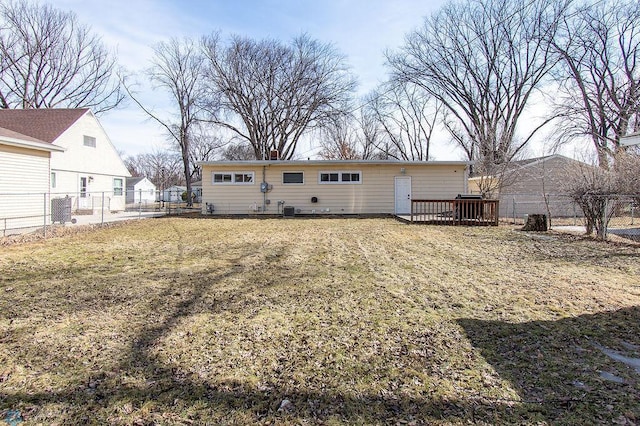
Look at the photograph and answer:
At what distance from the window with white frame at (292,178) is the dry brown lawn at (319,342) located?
1091cm

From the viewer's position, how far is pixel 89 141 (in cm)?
1897

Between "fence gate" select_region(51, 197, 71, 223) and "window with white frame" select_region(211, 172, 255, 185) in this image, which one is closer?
"fence gate" select_region(51, 197, 71, 223)

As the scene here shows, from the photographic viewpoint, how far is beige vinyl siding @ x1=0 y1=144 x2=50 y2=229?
10094 mm

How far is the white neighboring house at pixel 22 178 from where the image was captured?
32.9 feet

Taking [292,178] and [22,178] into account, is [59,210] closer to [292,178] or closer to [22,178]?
[22,178]

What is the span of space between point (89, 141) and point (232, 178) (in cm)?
874

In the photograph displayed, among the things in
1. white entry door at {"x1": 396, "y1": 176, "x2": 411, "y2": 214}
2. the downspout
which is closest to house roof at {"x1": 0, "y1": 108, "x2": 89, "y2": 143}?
Answer: the downspout

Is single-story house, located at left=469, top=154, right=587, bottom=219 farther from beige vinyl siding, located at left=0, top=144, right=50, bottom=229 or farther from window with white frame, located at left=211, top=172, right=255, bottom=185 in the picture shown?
beige vinyl siding, located at left=0, top=144, right=50, bottom=229

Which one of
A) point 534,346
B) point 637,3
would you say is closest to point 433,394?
point 534,346

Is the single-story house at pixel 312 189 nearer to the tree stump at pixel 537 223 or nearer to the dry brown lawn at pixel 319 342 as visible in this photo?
the tree stump at pixel 537 223

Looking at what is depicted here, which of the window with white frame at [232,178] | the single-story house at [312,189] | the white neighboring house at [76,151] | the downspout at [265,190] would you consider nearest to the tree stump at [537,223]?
the single-story house at [312,189]

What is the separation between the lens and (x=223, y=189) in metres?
16.9

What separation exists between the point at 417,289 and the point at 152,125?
28.2 metres

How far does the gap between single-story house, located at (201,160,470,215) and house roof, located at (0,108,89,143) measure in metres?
7.24
